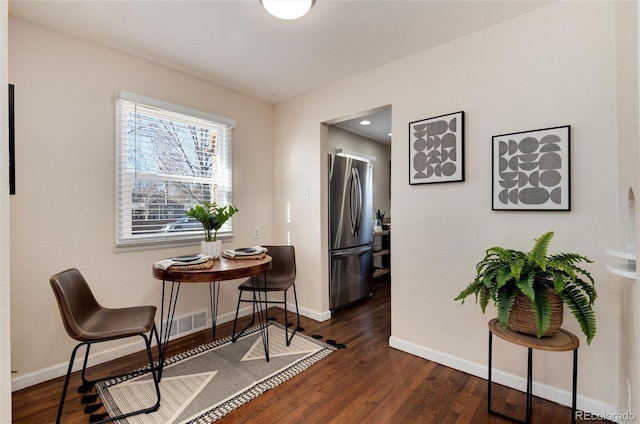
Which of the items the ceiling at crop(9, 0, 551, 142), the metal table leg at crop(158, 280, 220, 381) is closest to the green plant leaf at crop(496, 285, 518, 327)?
the ceiling at crop(9, 0, 551, 142)

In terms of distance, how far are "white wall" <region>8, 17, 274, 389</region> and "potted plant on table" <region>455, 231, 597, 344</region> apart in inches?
106

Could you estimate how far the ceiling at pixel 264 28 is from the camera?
1929 millimetres

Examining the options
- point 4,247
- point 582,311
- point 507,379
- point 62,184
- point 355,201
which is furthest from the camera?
point 355,201

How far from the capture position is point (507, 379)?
2.06 m

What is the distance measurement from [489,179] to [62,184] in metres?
3.16

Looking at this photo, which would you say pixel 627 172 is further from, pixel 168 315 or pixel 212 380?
pixel 168 315

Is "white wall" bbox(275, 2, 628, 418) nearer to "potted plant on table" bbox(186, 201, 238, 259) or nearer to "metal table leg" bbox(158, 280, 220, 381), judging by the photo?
"potted plant on table" bbox(186, 201, 238, 259)

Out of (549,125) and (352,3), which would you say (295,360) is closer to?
(549,125)

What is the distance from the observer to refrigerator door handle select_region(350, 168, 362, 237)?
3770mm

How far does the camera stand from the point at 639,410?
48.4 inches

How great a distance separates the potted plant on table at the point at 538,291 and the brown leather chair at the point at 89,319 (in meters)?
2.02

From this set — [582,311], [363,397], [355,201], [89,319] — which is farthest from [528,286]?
[89,319]

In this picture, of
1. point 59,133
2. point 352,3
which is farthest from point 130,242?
point 352,3

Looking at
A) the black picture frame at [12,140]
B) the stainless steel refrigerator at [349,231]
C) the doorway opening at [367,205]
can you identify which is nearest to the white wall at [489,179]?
the doorway opening at [367,205]
